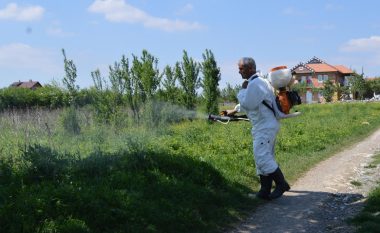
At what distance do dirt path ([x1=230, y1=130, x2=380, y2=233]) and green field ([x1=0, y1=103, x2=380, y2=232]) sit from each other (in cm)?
34

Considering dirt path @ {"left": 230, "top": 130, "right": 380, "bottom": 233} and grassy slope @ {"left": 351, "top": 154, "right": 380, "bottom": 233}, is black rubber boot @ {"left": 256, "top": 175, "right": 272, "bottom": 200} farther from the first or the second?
grassy slope @ {"left": 351, "top": 154, "right": 380, "bottom": 233}

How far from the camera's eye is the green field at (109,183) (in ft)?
19.7

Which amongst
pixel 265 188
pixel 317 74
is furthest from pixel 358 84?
pixel 265 188

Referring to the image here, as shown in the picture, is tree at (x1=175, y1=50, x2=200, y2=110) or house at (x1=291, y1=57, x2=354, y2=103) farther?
house at (x1=291, y1=57, x2=354, y2=103)

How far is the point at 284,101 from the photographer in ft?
26.2

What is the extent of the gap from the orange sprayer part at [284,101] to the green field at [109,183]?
1606 mm

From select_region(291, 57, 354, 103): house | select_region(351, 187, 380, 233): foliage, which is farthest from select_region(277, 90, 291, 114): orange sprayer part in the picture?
select_region(291, 57, 354, 103): house

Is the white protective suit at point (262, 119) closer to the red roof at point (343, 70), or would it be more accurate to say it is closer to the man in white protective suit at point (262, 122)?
the man in white protective suit at point (262, 122)

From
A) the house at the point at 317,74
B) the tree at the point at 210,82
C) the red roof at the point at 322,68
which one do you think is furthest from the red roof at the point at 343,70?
the tree at the point at 210,82

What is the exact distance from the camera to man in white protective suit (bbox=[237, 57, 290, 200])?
304 inches

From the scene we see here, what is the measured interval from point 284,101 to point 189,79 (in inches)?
856

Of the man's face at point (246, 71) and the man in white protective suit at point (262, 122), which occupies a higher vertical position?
the man's face at point (246, 71)

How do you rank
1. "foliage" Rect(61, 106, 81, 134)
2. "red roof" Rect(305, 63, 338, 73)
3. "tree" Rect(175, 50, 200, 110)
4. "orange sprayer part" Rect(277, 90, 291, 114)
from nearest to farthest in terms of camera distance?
"orange sprayer part" Rect(277, 90, 291, 114)
"foliage" Rect(61, 106, 81, 134)
"tree" Rect(175, 50, 200, 110)
"red roof" Rect(305, 63, 338, 73)

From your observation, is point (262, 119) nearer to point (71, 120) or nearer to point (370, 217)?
point (370, 217)
